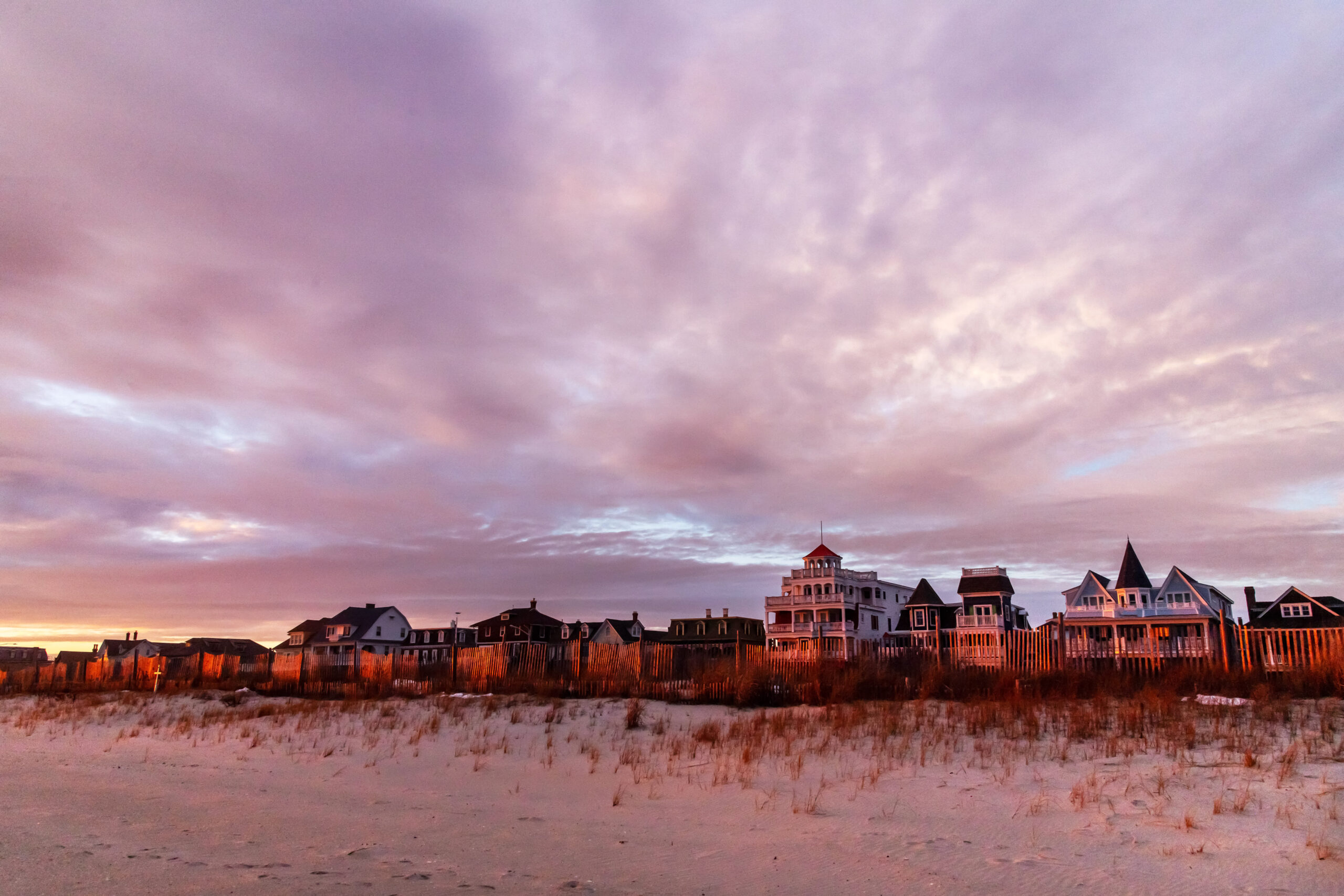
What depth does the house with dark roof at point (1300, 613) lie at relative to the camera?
141 feet

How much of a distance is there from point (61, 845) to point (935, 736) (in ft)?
36.5

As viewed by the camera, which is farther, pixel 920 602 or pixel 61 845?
pixel 920 602

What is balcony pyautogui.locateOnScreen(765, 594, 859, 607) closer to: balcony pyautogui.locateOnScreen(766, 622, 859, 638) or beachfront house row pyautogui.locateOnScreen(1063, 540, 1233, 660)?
balcony pyautogui.locateOnScreen(766, 622, 859, 638)

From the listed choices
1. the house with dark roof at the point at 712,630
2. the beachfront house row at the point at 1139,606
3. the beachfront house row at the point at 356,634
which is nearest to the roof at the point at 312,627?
the beachfront house row at the point at 356,634

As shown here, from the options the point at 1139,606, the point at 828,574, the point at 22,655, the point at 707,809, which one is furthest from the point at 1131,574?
the point at 22,655

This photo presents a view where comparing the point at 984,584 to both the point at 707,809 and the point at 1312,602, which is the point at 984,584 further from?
the point at 707,809

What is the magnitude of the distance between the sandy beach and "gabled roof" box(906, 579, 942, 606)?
43383 mm

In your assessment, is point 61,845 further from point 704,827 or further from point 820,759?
point 820,759

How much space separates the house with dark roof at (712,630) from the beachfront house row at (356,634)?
27784 millimetres

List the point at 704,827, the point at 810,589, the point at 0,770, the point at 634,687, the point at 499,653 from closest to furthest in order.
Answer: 1. the point at 704,827
2. the point at 0,770
3. the point at 634,687
4. the point at 499,653
5. the point at 810,589

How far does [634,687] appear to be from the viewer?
70.0ft

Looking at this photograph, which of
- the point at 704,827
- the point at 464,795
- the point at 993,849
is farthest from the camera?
the point at 464,795

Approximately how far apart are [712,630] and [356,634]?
1350 inches

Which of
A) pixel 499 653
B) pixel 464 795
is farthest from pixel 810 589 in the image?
pixel 464 795
